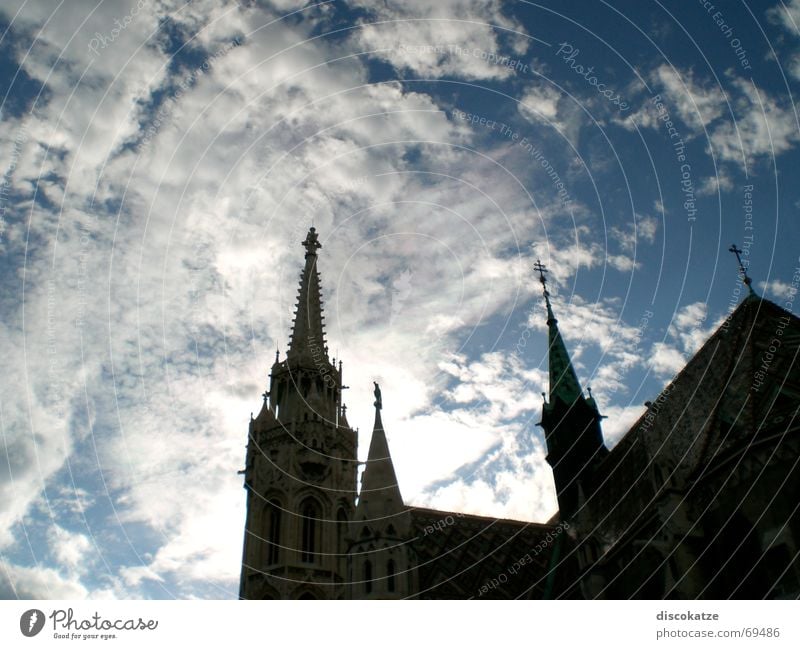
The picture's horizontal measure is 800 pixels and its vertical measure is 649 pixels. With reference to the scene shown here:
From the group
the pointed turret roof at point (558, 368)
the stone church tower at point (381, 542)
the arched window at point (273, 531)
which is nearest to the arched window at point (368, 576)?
the stone church tower at point (381, 542)

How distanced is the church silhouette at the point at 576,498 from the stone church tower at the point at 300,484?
0.08m

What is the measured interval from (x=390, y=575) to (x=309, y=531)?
9296 mm

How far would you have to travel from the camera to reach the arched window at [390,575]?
2788cm

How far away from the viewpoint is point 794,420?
707 inches

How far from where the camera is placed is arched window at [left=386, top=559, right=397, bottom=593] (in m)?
27.9

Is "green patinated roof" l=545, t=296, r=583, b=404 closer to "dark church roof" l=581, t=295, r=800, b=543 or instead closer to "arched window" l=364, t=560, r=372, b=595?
"dark church roof" l=581, t=295, r=800, b=543

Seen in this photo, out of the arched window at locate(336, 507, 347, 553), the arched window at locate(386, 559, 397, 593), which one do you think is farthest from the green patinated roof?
the arched window at locate(386, 559, 397, 593)

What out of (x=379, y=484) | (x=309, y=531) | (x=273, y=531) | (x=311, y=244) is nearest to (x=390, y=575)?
(x=379, y=484)

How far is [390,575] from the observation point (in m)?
28.3

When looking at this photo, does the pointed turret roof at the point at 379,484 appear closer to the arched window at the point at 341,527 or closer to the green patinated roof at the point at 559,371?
the arched window at the point at 341,527

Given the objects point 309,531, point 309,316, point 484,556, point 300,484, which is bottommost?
point 484,556

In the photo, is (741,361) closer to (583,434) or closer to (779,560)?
(779,560)

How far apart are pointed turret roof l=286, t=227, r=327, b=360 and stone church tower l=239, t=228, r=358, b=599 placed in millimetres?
161

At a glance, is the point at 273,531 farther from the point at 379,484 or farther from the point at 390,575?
the point at 390,575
